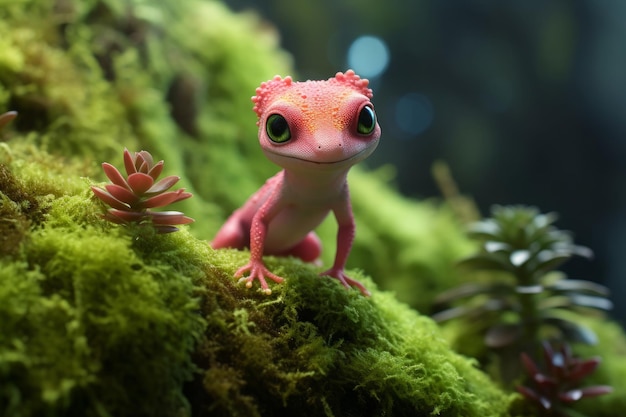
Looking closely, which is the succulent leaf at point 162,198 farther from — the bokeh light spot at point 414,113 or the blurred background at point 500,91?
the bokeh light spot at point 414,113

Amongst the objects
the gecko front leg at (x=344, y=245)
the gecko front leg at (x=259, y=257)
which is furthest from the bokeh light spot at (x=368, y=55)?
the gecko front leg at (x=259, y=257)

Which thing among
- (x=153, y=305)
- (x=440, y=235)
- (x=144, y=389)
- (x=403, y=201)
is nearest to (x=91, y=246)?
(x=153, y=305)

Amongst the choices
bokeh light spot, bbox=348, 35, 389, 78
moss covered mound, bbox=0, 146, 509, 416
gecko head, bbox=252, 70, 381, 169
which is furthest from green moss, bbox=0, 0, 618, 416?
bokeh light spot, bbox=348, 35, 389, 78

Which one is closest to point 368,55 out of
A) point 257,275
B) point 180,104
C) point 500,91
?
point 500,91

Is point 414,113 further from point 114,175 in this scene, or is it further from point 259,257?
point 114,175

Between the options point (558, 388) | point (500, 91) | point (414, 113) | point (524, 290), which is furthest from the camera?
point (414, 113)
